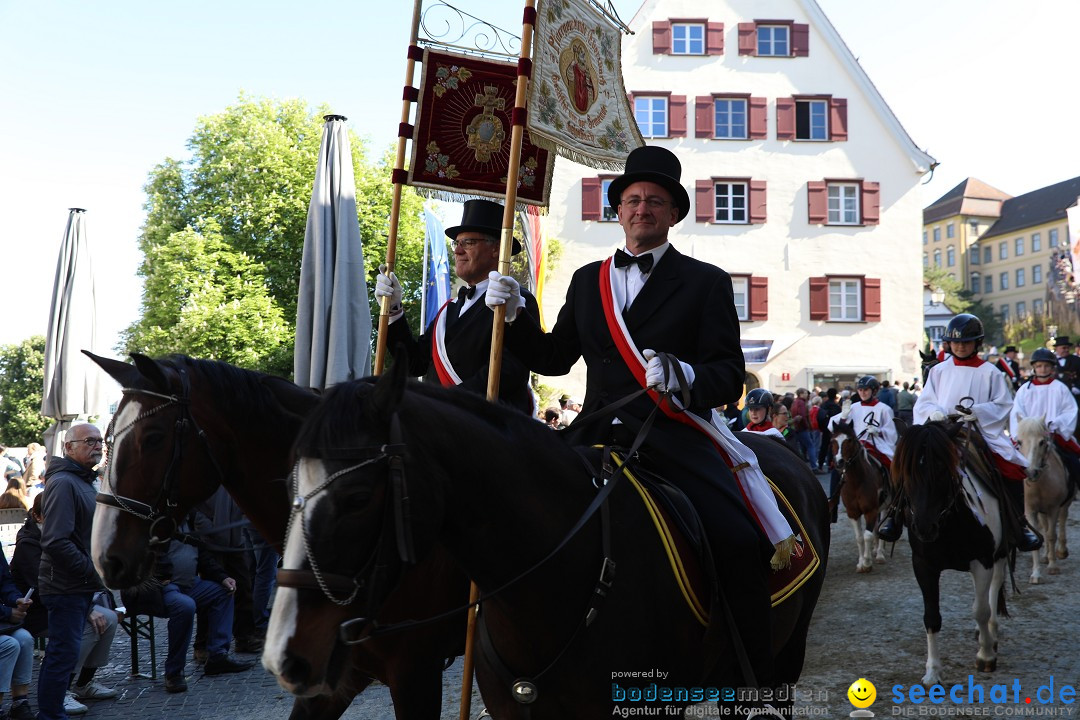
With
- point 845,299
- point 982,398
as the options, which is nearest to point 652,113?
point 845,299

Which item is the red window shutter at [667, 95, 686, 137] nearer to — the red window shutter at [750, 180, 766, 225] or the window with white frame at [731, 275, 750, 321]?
the red window shutter at [750, 180, 766, 225]

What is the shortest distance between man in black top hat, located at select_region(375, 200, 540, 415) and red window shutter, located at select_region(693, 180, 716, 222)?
1054 inches

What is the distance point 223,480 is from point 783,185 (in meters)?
29.9

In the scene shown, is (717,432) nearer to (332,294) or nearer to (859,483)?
(332,294)

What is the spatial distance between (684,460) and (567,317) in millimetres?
857

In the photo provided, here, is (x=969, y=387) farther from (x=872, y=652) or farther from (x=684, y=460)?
(x=684, y=460)

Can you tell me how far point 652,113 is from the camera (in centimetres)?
3139

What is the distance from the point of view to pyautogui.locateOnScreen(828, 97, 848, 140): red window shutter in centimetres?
3178

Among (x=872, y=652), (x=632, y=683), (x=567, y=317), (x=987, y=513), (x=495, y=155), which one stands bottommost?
(x=872, y=652)

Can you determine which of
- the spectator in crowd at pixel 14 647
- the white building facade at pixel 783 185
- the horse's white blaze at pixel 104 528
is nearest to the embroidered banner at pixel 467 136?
the horse's white blaze at pixel 104 528

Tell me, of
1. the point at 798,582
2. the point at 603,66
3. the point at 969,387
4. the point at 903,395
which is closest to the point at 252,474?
the point at 798,582

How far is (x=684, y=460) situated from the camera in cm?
342

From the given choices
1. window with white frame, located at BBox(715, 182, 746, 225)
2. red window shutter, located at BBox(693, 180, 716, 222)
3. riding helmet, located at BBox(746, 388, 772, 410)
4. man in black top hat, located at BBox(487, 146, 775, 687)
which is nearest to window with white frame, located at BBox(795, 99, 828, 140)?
window with white frame, located at BBox(715, 182, 746, 225)

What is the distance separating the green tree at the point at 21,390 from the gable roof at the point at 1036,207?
3056 inches
